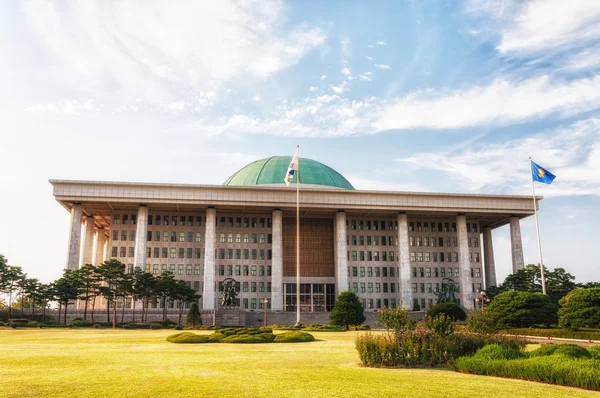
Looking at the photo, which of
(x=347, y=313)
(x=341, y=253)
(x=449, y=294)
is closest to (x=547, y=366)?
(x=347, y=313)

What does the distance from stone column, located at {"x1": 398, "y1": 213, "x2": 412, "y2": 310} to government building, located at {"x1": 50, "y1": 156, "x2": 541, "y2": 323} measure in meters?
0.17

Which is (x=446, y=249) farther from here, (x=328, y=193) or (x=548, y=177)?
(x=548, y=177)

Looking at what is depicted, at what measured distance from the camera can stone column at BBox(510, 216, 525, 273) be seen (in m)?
88.9

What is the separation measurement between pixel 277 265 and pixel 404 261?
837 inches

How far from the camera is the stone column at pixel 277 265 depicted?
82625 millimetres

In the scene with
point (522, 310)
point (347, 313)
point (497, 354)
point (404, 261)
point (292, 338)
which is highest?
point (404, 261)

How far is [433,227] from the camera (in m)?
95.5

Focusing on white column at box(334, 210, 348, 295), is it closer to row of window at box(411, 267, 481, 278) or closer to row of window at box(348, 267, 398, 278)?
row of window at box(348, 267, 398, 278)

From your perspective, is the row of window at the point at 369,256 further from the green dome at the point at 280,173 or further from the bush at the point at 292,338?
the bush at the point at 292,338

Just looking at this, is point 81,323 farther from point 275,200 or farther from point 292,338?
point 292,338

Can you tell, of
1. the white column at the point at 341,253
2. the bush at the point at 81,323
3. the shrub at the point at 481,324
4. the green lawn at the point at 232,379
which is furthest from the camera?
the white column at the point at 341,253

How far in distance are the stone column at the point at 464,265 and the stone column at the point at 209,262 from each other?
1641 inches

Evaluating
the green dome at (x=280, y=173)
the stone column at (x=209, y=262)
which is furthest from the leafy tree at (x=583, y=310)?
the green dome at (x=280, y=173)

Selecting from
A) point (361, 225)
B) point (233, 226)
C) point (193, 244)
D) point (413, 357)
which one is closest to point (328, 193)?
point (361, 225)
